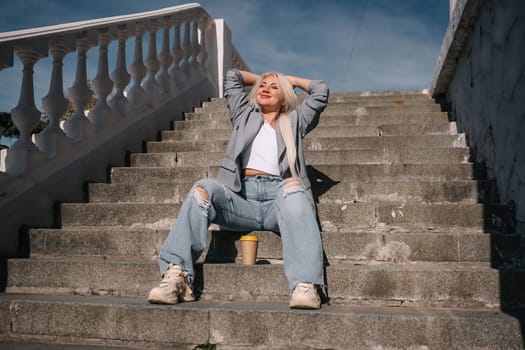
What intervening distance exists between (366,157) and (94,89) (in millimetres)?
2598

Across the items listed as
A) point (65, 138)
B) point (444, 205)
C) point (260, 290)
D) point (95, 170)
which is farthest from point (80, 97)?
point (444, 205)

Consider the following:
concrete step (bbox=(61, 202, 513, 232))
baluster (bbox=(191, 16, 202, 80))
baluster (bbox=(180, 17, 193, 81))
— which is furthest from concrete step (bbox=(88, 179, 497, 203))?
baluster (bbox=(191, 16, 202, 80))

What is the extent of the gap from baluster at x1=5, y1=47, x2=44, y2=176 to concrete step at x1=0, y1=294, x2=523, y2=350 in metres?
1.16

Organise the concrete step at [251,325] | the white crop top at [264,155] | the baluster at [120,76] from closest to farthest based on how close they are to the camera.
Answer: the concrete step at [251,325], the white crop top at [264,155], the baluster at [120,76]

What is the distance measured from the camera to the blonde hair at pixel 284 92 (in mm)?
3117

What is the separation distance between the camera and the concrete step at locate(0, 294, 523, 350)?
1886mm

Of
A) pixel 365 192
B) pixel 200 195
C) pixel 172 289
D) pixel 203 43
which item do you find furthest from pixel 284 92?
pixel 203 43

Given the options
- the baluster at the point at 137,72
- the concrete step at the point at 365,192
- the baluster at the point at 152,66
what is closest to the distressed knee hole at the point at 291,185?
the concrete step at the point at 365,192

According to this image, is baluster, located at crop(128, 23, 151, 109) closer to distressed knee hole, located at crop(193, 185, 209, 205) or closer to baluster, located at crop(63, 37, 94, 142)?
baluster, located at crop(63, 37, 94, 142)

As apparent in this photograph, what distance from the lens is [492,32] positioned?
10.3ft

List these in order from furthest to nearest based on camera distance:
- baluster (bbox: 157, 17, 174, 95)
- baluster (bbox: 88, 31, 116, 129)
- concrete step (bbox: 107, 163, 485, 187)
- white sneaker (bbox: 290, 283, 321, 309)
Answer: baluster (bbox: 157, 17, 174, 95), baluster (bbox: 88, 31, 116, 129), concrete step (bbox: 107, 163, 485, 187), white sneaker (bbox: 290, 283, 321, 309)

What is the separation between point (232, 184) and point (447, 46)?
9.38 ft

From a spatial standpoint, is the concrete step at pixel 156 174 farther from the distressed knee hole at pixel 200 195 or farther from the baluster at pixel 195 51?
the baluster at pixel 195 51

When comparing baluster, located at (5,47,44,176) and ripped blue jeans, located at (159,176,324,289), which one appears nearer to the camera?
ripped blue jeans, located at (159,176,324,289)
